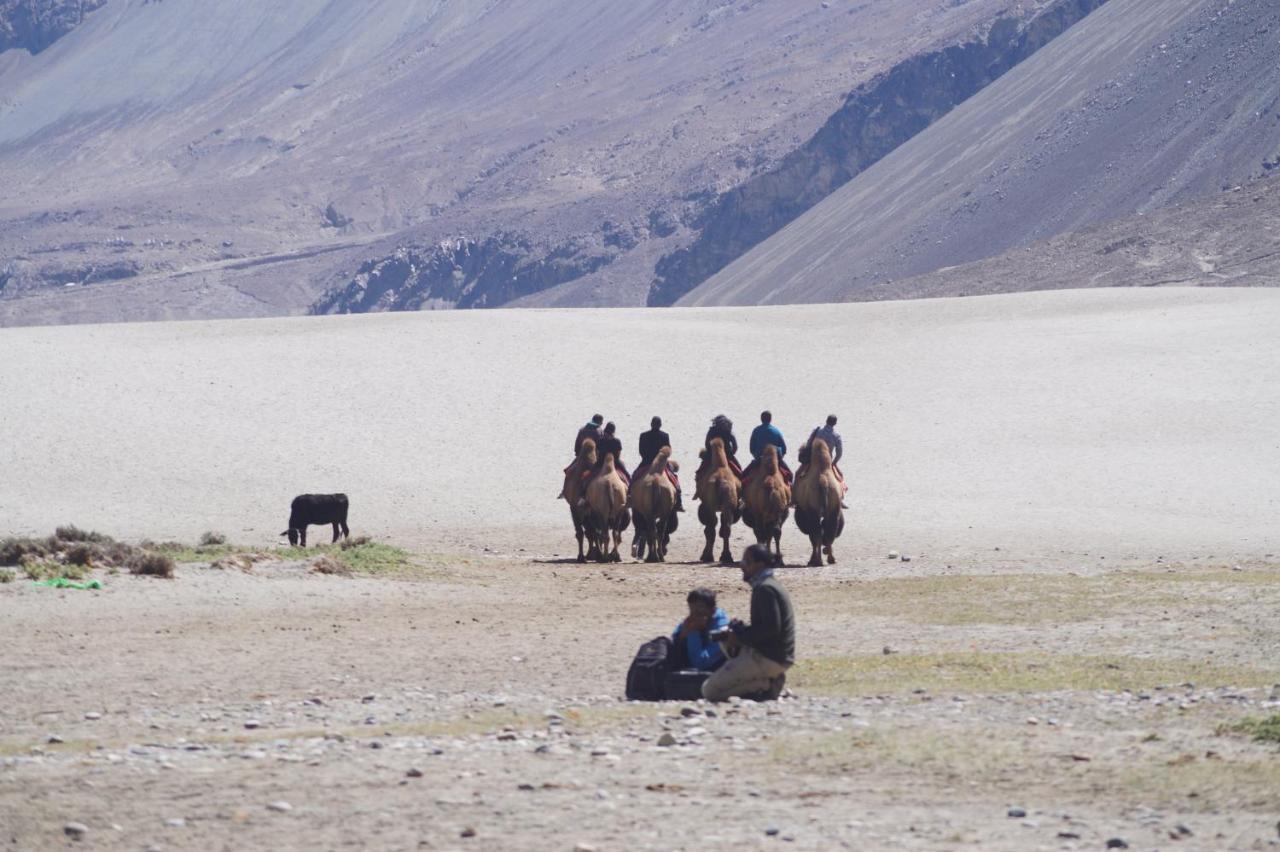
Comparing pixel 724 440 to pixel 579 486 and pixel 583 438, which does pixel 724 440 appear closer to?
pixel 583 438

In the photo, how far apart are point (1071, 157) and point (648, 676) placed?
92.2 meters

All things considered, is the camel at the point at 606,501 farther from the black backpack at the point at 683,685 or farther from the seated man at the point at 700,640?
the black backpack at the point at 683,685

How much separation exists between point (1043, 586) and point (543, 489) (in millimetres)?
12599

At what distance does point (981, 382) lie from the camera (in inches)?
1453

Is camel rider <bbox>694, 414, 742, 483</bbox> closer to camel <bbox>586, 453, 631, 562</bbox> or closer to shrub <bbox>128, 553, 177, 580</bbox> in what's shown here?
camel <bbox>586, 453, 631, 562</bbox>

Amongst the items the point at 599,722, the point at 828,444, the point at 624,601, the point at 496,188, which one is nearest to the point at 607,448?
the point at 828,444

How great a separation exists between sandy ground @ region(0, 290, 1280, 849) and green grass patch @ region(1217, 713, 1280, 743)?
0.20 metres

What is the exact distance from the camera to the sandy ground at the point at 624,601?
348 inches

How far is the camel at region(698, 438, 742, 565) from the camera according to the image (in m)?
22.4

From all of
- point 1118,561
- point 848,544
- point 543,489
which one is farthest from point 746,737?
point 543,489

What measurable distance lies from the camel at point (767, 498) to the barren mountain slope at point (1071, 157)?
206 ft

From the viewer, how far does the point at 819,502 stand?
22.0m

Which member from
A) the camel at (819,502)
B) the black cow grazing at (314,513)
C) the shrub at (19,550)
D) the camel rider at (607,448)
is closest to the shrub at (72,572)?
the shrub at (19,550)

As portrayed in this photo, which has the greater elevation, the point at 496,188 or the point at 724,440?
the point at 496,188
